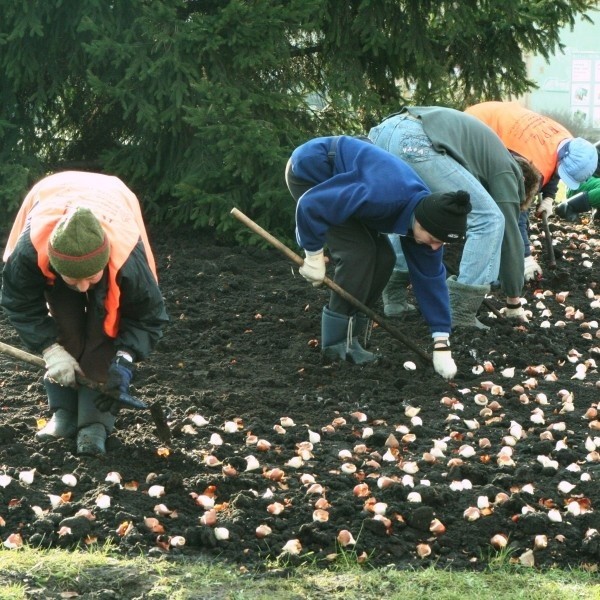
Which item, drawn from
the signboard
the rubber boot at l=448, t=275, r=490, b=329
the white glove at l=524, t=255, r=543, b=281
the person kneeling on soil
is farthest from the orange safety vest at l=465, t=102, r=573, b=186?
the signboard

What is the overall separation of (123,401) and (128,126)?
4013 mm

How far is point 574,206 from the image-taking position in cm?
860

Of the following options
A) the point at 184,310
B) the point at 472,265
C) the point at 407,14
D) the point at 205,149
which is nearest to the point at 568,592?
the point at 472,265

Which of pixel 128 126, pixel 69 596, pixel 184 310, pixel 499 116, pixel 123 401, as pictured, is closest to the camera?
pixel 69 596

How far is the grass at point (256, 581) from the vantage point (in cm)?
350

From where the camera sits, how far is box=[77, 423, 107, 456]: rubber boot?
14.6 feet

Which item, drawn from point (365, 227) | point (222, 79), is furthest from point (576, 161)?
point (222, 79)

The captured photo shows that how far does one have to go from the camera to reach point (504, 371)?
5.80 metres

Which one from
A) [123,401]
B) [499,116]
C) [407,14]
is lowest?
[123,401]

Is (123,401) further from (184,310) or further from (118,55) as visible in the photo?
(118,55)

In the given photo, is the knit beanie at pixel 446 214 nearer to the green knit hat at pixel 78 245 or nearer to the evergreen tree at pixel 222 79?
the green knit hat at pixel 78 245

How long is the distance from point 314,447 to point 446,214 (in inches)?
47.6

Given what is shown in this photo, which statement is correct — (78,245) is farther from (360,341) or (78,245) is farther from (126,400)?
(360,341)

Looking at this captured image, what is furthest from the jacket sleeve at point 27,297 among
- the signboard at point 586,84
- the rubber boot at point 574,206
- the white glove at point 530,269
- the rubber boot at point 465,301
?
the signboard at point 586,84
